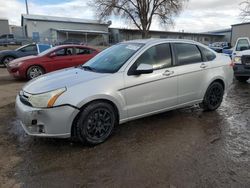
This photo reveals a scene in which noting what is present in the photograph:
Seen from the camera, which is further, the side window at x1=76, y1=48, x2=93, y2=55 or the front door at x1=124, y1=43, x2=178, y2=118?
the side window at x1=76, y1=48, x2=93, y2=55

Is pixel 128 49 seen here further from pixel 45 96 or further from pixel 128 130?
pixel 45 96

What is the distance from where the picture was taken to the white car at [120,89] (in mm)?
3686

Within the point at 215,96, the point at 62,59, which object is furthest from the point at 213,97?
the point at 62,59

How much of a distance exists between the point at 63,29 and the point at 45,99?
135 ft

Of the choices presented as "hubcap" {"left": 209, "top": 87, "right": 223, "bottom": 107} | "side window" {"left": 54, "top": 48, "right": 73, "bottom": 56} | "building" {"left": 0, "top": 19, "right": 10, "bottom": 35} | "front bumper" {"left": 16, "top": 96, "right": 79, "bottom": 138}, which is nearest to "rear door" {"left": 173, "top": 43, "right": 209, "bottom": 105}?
"hubcap" {"left": 209, "top": 87, "right": 223, "bottom": 107}

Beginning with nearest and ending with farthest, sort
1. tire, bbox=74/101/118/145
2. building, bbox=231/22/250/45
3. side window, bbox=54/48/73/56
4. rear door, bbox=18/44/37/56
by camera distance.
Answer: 1. tire, bbox=74/101/118/145
2. side window, bbox=54/48/73/56
3. rear door, bbox=18/44/37/56
4. building, bbox=231/22/250/45

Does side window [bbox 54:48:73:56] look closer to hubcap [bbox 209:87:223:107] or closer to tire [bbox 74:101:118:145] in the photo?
hubcap [bbox 209:87:223:107]

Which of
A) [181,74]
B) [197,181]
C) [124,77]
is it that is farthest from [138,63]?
[197,181]

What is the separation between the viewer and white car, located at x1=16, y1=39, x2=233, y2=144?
3.69m

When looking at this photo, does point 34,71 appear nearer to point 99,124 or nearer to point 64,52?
point 64,52

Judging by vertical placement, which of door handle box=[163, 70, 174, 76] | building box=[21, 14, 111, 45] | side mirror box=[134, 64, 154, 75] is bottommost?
door handle box=[163, 70, 174, 76]

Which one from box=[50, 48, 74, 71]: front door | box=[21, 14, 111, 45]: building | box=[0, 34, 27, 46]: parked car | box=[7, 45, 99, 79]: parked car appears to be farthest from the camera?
box=[21, 14, 111, 45]: building

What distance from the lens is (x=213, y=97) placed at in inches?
223

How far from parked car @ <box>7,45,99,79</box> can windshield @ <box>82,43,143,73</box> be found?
5678 mm
